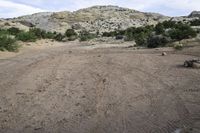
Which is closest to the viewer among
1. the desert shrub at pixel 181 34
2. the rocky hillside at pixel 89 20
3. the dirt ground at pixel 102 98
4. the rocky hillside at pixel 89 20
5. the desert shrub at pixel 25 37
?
the dirt ground at pixel 102 98

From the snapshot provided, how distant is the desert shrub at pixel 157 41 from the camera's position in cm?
2436

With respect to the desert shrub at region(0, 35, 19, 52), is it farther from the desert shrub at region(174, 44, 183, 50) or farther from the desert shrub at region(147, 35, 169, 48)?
the desert shrub at region(174, 44, 183, 50)

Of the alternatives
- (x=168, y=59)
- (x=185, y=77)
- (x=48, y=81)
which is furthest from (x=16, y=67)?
(x=185, y=77)

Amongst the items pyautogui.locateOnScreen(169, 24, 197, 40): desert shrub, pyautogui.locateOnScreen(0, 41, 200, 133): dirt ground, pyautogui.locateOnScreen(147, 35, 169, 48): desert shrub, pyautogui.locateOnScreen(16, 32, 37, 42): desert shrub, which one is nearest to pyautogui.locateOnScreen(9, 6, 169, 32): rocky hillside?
pyautogui.locateOnScreen(16, 32, 37, 42): desert shrub

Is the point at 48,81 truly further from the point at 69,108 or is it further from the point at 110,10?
the point at 110,10

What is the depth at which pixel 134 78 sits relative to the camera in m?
13.6

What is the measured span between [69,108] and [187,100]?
247cm

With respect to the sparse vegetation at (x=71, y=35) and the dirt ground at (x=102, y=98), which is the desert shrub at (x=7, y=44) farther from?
the sparse vegetation at (x=71, y=35)

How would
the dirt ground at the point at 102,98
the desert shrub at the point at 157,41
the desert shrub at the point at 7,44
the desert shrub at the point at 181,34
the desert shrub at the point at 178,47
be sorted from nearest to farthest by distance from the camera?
the dirt ground at the point at 102,98 < the desert shrub at the point at 178,47 < the desert shrub at the point at 157,41 < the desert shrub at the point at 181,34 < the desert shrub at the point at 7,44

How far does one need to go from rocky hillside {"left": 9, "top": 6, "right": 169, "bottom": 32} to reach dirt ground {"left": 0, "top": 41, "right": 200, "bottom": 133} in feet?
196

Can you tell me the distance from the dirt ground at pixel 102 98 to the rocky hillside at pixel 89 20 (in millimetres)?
59726

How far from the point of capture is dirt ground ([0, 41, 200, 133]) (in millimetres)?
8977

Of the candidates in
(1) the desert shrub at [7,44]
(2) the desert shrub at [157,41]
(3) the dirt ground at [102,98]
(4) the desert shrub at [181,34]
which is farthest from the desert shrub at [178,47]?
(1) the desert shrub at [7,44]

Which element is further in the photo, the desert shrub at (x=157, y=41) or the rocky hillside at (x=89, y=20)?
the rocky hillside at (x=89, y=20)
